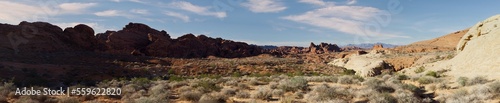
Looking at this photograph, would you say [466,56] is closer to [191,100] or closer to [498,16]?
[498,16]

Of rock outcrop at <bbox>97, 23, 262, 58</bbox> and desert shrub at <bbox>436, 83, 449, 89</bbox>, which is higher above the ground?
rock outcrop at <bbox>97, 23, 262, 58</bbox>

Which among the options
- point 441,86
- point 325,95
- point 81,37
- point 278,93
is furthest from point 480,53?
point 81,37

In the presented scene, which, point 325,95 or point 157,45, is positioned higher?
point 157,45

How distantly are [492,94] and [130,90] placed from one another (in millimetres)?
13810

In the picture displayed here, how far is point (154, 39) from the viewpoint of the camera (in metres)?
83.6

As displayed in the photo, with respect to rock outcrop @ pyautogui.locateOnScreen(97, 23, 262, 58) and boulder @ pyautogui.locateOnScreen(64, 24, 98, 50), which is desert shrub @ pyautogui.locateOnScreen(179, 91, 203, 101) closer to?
rock outcrop @ pyautogui.locateOnScreen(97, 23, 262, 58)

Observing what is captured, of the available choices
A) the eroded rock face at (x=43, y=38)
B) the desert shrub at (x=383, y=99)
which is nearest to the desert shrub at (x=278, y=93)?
the desert shrub at (x=383, y=99)

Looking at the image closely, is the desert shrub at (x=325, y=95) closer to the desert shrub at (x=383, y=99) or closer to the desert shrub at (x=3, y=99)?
the desert shrub at (x=383, y=99)

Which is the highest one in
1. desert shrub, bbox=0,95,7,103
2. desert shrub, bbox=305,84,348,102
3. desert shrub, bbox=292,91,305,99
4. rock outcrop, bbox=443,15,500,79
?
rock outcrop, bbox=443,15,500,79

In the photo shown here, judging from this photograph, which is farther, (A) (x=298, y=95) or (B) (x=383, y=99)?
(A) (x=298, y=95)

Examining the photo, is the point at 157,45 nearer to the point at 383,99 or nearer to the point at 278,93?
the point at 278,93

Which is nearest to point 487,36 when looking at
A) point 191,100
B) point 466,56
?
point 466,56

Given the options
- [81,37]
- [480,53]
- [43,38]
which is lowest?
[480,53]

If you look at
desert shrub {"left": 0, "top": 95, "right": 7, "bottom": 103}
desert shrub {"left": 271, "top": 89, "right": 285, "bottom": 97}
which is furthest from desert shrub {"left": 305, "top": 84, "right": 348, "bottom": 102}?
desert shrub {"left": 0, "top": 95, "right": 7, "bottom": 103}
